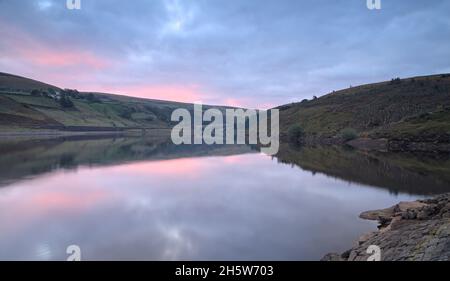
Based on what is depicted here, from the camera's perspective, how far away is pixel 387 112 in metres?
104

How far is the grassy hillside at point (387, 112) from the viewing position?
77562mm

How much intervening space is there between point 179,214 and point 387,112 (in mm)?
98513

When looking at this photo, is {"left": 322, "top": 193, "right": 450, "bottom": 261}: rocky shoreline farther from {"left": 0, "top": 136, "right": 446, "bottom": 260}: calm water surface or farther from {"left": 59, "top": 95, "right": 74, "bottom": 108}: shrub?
{"left": 59, "top": 95, "right": 74, "bottom": 108}: shrub

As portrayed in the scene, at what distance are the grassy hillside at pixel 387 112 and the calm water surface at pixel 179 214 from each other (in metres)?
51.0

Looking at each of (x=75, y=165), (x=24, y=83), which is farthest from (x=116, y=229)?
(x=24, y=83)

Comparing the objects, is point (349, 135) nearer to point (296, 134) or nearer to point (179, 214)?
point (296, 134)

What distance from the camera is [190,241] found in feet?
51.8

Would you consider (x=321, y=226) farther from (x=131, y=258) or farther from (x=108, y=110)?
(x=108, y=110)

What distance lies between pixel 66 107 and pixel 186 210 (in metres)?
155
